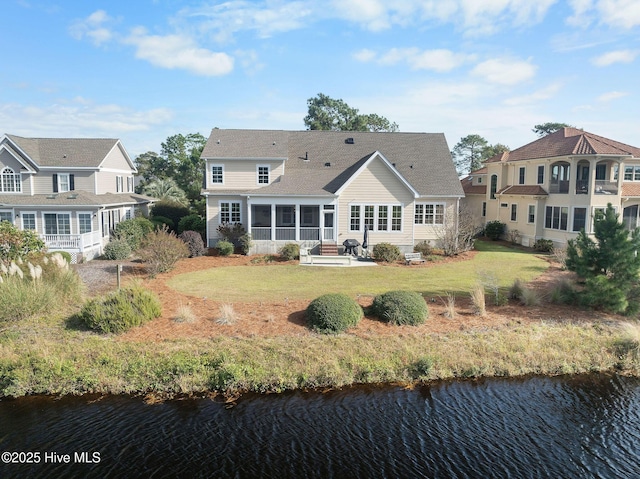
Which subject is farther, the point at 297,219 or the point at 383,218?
the point at 383,218

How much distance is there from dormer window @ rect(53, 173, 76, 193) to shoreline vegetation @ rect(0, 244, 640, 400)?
18471 millimetres

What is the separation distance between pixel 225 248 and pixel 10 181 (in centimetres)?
1587

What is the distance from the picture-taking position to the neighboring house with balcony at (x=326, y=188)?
28.8 meters

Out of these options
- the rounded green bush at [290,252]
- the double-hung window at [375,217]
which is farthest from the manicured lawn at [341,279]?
the double-hung window at [375,217]

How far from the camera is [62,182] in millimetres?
31250

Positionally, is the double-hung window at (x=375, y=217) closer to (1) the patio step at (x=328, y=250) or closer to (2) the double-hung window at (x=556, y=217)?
(1) the patio step at (x=328, y=250)

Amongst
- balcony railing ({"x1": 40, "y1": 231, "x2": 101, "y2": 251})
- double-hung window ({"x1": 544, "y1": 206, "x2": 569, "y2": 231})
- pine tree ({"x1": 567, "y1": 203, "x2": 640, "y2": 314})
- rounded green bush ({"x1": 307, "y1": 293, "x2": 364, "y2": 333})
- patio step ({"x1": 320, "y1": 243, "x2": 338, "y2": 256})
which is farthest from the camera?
double-hung window ({"x1": 544, "y1": 206, "x2": 569, "y2": 231})

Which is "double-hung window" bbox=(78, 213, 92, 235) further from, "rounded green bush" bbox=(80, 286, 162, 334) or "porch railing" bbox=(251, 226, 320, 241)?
"rounded green bush" bbox=(80, 286, 162, 334)

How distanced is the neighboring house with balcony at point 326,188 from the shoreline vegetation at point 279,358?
14.5 m

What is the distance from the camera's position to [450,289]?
20.2 meters

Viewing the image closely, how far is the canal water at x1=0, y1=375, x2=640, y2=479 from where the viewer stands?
9281 millimetres

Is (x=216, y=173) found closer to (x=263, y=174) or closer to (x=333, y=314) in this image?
(x=263, y=174)

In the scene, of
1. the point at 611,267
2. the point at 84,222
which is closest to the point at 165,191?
the point at 84,222

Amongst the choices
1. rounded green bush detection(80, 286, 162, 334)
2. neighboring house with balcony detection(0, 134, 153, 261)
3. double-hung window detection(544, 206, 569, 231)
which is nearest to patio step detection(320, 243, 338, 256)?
rounded green bush detection(80, 286, 162, 334)
